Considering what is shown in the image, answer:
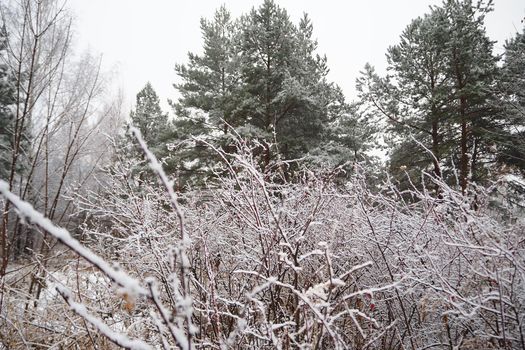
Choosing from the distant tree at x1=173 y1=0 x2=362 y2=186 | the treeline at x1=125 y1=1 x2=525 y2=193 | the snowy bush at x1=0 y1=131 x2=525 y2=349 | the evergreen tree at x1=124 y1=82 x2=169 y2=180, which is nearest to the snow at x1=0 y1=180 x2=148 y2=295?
the snowy bush at x1=0 y1=131 x2=525 y2=349

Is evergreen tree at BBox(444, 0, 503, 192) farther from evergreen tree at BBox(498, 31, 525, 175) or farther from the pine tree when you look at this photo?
the pine tree

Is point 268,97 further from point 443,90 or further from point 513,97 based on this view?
point 513,97

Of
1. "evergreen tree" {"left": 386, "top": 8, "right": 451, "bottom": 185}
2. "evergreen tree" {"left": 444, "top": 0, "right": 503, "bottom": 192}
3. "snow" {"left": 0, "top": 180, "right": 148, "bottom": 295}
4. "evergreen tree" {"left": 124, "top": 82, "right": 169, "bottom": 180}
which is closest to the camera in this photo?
"snow" {"left": 0, "top": 180, "right": 148, "bottom": 295}

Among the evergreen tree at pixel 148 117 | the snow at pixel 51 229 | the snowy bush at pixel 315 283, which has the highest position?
the evergreen tree at pixel 148 117

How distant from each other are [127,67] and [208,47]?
801 cm

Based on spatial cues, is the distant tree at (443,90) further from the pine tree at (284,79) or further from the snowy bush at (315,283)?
the snowy bush at (315,283)

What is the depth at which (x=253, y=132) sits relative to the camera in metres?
12.7

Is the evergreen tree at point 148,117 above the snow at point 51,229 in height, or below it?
above

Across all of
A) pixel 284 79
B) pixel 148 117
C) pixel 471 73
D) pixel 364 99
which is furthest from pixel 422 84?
pixel 148 117

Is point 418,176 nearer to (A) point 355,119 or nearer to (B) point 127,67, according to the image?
(A) point 355,119

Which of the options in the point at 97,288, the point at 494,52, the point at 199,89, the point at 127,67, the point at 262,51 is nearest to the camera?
the point at 97,288

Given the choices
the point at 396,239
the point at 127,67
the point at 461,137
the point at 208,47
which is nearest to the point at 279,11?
the point at 208,47

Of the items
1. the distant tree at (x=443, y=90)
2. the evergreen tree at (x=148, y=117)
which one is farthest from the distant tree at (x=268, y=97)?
the evergreen tree at (x=148, y=117)

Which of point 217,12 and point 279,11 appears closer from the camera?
point 279,11
